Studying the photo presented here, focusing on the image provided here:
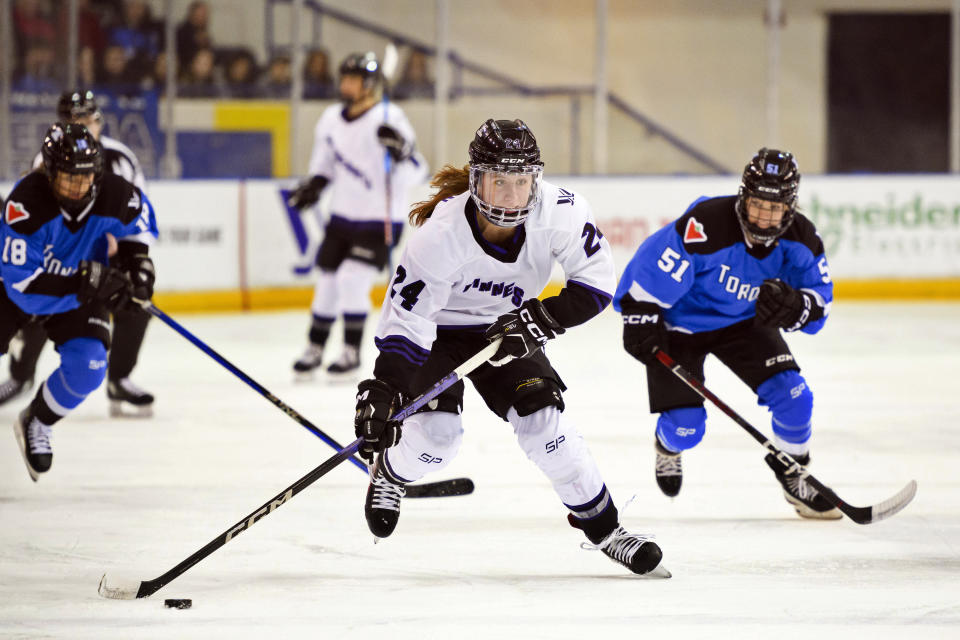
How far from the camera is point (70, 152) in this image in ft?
12.2

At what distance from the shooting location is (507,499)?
150 inches

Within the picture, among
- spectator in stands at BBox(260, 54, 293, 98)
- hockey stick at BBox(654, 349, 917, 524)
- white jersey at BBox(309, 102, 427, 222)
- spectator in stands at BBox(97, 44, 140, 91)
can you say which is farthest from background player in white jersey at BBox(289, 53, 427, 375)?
hockey stick at BBox(654, 349, 917, 524)

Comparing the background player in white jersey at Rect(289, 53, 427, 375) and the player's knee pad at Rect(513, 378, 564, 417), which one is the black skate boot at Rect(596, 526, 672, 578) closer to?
the player's knee pad at Rect(513, 378, 564, 417)

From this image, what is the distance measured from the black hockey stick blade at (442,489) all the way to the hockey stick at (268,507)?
63 cm

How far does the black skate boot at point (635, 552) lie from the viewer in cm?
296

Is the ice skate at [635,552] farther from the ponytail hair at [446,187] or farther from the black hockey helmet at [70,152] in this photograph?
the black hockey helmet at [70,152]

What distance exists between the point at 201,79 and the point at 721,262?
5.22 meters

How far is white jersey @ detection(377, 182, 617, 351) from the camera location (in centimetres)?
Answer: 294

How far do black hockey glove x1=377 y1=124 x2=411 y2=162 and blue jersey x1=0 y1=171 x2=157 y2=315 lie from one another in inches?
77.2

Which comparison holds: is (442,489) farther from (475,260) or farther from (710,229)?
(710,229)

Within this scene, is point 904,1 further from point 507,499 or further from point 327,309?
point 507,499

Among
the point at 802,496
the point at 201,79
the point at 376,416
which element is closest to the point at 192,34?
the point at 201,79

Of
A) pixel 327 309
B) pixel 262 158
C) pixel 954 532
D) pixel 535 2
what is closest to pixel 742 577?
pixel 954 532

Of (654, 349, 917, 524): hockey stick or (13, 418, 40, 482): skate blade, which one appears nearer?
(654, 349, 917, 524): hockey stick
